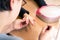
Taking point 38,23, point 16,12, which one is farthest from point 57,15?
point 16,12

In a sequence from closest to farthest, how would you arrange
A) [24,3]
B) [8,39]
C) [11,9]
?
[8,39], [11,9], [24,3]

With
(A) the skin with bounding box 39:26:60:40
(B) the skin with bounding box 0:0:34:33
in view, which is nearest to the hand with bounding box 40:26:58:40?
(A) the skin with bounding box 39:26:60:40

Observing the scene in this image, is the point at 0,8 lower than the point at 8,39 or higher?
higher

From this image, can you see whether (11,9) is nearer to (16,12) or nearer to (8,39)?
(16,12)

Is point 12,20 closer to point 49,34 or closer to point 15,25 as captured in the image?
point 15,25

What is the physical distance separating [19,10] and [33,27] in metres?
0.11

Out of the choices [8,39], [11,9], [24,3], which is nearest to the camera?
[8,39]

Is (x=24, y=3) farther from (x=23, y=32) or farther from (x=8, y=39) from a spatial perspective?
(x=8, y=39)

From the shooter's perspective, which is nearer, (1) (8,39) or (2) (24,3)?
(1) (8,39)

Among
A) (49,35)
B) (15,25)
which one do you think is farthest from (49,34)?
(15,25)

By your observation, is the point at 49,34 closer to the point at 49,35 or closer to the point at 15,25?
the point at 49,35

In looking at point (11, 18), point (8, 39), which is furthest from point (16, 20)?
point (8, 39)

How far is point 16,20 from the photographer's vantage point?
0.73 meters

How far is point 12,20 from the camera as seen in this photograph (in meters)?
0.71
